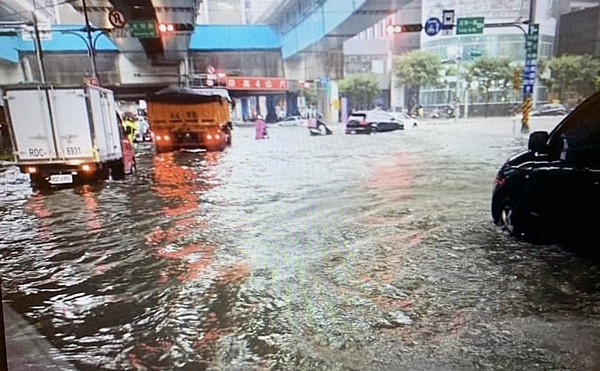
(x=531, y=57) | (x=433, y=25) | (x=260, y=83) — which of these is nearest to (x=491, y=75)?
(x=531, y=57)

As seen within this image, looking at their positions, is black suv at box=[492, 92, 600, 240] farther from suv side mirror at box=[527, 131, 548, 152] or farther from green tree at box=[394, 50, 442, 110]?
green tree at box=[394, 50, 442, 110]

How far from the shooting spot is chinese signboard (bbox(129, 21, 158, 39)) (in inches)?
607

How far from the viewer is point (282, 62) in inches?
882

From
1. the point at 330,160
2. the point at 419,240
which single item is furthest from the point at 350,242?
the point at 330,160

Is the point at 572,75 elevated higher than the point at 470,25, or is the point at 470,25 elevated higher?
the point at 470,25

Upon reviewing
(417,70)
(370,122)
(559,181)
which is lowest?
(370,122)

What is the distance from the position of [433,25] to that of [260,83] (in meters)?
8.88

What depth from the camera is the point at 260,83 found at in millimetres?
22406

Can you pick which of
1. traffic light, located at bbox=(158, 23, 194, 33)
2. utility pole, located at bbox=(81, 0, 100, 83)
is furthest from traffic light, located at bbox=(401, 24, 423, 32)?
utility pole, located at bbox=(81, 0, 100, 83)

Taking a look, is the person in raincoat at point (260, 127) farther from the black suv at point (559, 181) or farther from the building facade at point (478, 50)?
the black suv at point (559, 181)

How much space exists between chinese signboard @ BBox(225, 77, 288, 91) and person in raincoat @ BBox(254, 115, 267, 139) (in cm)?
156

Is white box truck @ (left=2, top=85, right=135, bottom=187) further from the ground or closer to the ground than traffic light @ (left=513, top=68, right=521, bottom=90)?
closer to the ground

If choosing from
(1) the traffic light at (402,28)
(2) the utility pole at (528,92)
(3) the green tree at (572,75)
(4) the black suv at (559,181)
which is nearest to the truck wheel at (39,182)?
(4) the black suv at (559,181)

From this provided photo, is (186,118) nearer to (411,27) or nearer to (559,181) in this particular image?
(411,27)
